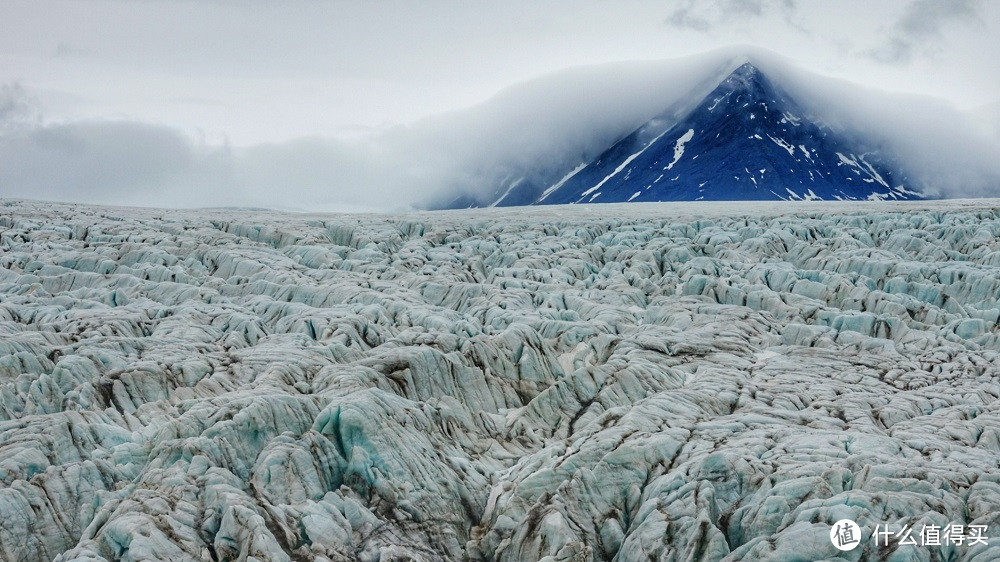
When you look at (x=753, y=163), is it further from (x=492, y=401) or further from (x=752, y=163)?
(x=492, y=401)

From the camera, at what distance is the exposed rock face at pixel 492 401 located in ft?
61.4

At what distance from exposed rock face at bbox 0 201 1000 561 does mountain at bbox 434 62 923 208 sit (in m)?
131

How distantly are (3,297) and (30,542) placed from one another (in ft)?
58.6

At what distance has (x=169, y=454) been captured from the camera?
20.5 meters

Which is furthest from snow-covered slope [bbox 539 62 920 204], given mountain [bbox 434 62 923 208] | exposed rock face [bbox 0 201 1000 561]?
exposed rock face [bbox 0 201 1000 561]

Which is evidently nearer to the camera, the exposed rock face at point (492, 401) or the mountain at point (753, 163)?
the exposed rock face at point (492, 401)

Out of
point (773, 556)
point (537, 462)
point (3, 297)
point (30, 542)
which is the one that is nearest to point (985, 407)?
point (773, 556)

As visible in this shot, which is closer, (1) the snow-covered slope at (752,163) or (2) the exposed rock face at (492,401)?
(2) the exposed rock face at (492,401)

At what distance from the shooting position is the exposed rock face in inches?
737

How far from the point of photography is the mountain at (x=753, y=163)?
170875mm

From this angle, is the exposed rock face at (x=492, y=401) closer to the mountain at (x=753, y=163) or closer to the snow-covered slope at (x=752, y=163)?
the snow-covered slope at (x=752, y=163)

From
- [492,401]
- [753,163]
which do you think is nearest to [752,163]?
[753,163]

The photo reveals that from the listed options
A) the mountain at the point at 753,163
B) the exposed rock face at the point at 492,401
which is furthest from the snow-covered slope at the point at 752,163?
the exposed rock face at the point at 492,401

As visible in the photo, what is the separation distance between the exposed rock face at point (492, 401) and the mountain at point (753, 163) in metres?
131
